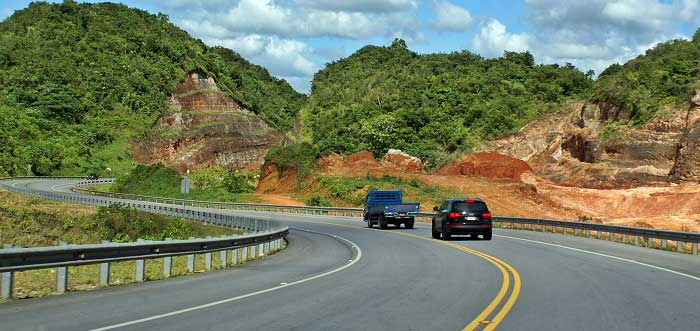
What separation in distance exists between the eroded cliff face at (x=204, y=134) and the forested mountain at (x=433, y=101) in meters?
11.0

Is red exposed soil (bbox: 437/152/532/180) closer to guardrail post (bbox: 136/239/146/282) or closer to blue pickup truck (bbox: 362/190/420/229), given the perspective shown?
blue pickup truck (bbox: 362/190/420/229)

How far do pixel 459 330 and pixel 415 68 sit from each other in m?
167

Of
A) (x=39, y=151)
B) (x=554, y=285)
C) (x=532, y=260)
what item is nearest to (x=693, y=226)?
(x=532, y=260)

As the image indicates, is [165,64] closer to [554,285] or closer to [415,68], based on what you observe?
[415,68]

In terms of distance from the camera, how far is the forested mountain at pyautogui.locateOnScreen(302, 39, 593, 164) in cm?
10925

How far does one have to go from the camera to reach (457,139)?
344ft

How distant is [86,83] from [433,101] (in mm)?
69816

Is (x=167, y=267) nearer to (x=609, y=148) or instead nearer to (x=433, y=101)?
(x=609, y=148)

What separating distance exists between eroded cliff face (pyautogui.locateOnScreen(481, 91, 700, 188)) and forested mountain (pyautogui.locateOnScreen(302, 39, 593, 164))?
10374 mm

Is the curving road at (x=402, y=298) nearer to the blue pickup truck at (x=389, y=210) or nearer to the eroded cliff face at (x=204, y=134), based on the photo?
the blue pickup truck at (x=389, y=210)

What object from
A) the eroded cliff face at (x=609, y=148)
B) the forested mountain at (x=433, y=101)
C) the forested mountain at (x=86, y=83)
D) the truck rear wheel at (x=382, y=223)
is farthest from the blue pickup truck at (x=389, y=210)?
the forested mountain at (x=86, y=83)

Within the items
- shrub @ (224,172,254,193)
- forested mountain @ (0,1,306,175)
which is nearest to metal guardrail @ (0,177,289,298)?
shrub @ (224,172,254,193)

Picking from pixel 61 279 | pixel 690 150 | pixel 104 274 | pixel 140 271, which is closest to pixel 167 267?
pixel 140 271

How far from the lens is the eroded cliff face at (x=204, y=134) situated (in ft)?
462
